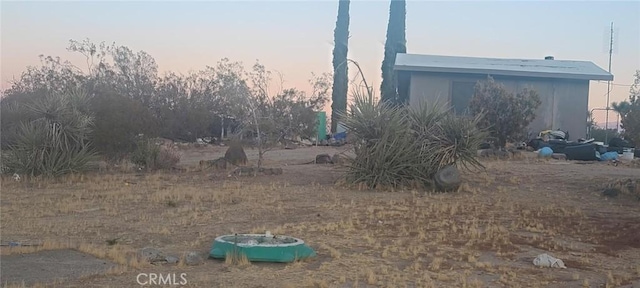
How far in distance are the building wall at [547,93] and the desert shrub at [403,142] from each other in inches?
476

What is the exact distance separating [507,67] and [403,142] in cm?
1497

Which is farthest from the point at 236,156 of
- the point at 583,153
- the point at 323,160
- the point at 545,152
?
the point at 583,153

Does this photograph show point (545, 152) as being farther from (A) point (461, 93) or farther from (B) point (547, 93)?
(A) point (461, 93)

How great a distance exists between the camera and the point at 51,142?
57.3 feet

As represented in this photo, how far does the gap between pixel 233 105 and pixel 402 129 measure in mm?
9042

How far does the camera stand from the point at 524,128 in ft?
83.2

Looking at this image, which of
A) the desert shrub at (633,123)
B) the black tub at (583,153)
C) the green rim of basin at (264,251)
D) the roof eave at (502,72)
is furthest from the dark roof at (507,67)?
the green rim of basin at (264,251)

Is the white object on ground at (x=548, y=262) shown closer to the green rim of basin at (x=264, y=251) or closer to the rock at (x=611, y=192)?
the green rim of basin at (x=264, y=251)

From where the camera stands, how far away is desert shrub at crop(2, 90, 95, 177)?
17.2 meters

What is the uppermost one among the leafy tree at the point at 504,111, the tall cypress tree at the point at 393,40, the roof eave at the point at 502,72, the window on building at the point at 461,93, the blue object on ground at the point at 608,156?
the tall cypress tree at the point at 393,40

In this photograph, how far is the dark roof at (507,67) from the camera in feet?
92.8

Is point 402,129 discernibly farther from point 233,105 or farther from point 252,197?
point 233,105

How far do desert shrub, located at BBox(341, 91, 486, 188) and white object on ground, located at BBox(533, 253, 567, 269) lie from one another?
7.58 m

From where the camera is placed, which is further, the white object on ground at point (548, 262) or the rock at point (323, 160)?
the rock at point (323, 160)
